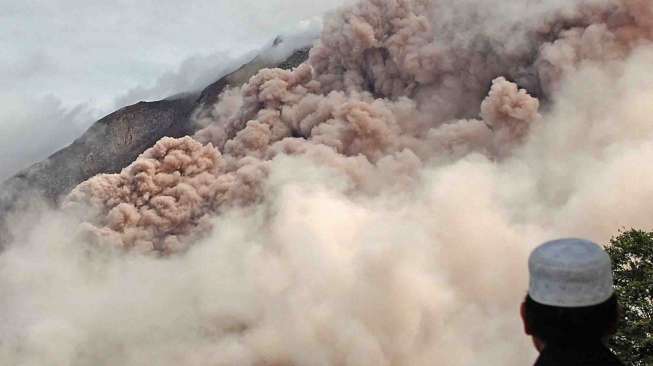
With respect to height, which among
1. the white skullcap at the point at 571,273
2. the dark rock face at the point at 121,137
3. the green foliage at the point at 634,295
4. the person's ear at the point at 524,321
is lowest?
the person's ear at the point at 524,321

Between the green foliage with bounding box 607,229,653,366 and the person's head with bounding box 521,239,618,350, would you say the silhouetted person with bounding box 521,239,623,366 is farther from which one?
the green foliage with bounding box 607,229,653,366

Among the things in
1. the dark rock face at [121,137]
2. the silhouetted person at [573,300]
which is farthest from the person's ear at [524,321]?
the dark rock face at [121,137]

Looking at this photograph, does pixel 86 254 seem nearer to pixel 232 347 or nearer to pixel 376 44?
pixel 232 347

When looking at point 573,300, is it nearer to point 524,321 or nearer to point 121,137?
point 524,321

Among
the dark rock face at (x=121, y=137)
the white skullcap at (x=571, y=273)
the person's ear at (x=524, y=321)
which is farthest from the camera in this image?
the dark rock face at (x=121, y=137)

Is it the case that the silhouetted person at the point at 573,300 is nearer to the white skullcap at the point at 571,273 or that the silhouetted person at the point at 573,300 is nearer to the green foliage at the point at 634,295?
the white skullcap at the point at 571,273

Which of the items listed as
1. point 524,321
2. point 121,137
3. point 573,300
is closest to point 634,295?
point 524,321

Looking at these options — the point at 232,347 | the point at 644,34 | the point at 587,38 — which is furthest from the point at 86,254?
the point at 644,34
